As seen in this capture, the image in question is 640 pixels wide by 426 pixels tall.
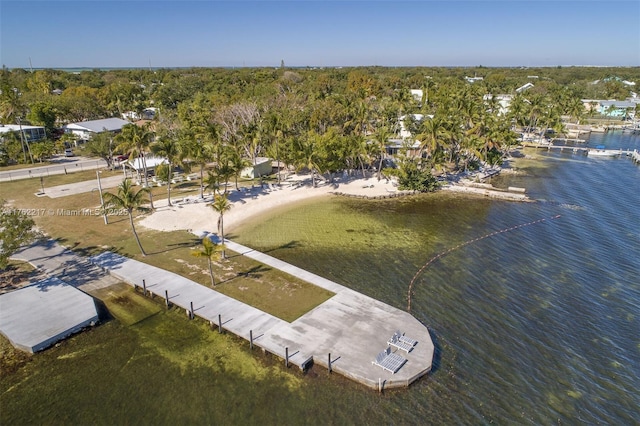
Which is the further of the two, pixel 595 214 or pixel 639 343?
pixel 595 214

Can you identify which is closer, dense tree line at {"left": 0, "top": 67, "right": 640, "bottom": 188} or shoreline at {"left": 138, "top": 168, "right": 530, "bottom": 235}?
shoreline at {"left": 138, "top": 168, "right": 530, "bottom": 235}

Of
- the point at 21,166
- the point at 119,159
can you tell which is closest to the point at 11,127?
the point at 21,166

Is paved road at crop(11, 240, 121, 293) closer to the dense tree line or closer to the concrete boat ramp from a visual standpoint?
the concrete boat ramp

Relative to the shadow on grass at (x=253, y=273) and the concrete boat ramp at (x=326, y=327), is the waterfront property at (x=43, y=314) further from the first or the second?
the shadow on grass at (x=253, y=273)

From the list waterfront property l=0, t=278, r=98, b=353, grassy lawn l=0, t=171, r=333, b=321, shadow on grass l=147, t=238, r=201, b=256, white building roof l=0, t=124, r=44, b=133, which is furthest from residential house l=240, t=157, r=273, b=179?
white building roof l=0, t=124, r=44, b=133

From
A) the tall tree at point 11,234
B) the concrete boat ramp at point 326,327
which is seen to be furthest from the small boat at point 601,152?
the tall tree at point 11,234

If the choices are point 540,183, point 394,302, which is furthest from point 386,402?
point 540,183

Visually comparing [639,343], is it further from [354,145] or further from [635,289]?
[354,145]
